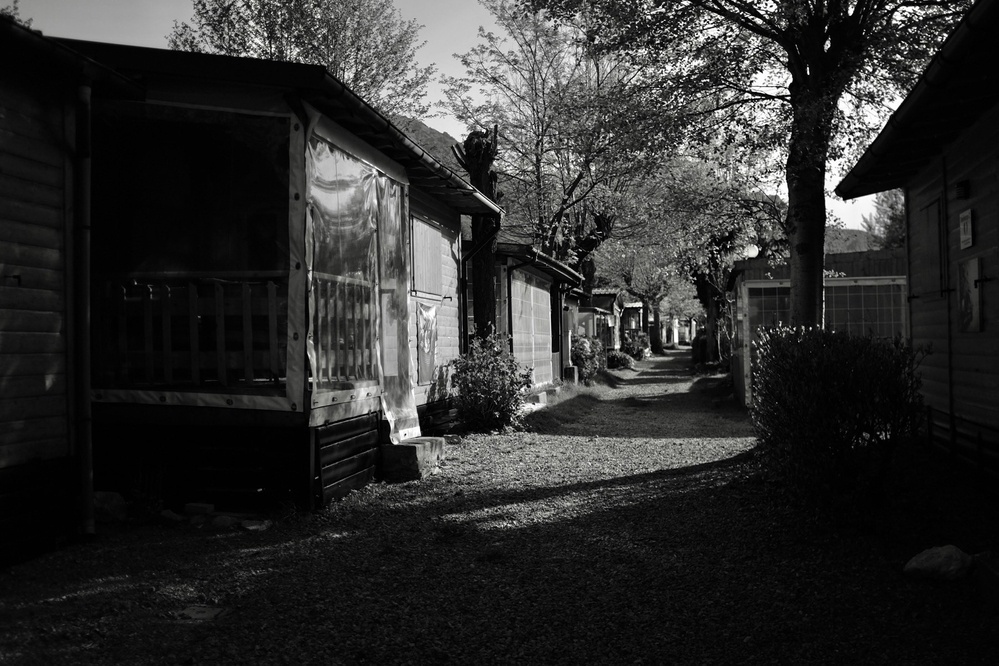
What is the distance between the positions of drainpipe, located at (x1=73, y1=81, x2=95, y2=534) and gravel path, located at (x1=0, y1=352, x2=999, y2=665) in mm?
480

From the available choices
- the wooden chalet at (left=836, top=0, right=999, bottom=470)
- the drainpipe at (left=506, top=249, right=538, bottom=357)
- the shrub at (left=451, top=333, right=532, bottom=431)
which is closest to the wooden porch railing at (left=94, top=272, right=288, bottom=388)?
the shrub at (left=451, top=333, right=532, bottom=431)

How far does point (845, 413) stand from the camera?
18.0 ft

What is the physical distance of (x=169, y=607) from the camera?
4.42 meters

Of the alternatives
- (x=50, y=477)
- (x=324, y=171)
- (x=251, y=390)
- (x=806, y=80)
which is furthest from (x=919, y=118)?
(x=50, y=477)

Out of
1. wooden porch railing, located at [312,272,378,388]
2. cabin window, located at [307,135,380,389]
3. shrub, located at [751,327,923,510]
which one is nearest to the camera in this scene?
shrub, located at [751,327,923,510]

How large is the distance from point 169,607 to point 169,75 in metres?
4.29

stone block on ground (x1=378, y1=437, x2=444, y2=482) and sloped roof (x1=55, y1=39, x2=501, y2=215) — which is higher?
sloped roof (x1=55, y1=39, x2=501, y2=215)

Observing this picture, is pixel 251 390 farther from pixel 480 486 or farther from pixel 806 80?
pixel 806 80

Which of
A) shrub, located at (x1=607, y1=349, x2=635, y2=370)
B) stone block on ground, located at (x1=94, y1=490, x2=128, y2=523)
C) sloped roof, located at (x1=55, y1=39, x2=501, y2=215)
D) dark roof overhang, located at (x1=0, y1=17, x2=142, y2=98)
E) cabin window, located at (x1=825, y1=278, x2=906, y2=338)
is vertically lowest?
stone block on ground, located at (x1=94, y1=490, x2=128, y2=523)

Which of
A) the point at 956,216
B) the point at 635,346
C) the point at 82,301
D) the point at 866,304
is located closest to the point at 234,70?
the point at 82,301

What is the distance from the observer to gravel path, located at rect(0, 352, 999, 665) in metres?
3.90

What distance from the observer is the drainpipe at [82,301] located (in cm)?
559

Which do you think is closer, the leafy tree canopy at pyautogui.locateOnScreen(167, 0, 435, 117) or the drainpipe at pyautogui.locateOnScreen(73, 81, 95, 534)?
the drainpipe at pyautogui.locateOnScreen(73, 81, 95, 534)

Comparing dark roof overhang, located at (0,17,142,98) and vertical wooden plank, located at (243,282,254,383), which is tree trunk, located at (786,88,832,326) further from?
dark roof overhang, located at (0,17,142,98)
